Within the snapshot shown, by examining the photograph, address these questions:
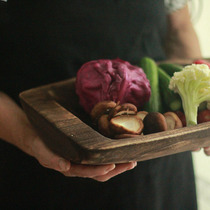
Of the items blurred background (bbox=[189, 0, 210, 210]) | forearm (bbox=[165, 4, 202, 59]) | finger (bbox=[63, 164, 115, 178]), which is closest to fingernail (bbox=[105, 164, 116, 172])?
finger (bbox=[63, 164, 115, 178])

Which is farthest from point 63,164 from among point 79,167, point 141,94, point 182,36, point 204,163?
point 204,163

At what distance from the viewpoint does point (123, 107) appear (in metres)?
0.54

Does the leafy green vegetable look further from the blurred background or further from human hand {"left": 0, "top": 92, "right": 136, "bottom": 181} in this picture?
the blurred background

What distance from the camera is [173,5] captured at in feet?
3.47

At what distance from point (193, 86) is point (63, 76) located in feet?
1.13

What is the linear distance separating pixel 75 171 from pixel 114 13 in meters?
0.46

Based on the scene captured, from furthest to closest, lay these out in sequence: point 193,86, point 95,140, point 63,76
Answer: point 63,76 → point 193,86 → point 95,140

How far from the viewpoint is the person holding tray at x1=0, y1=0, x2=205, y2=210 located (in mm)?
730

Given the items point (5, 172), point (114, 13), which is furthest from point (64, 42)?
point (5, 172)

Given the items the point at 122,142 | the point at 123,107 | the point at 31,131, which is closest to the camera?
the point at 122,142

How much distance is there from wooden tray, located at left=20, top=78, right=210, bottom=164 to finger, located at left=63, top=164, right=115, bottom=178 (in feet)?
0.12

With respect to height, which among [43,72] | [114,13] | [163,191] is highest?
[114,13]

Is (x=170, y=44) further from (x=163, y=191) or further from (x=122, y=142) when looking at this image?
(x=122, y=142)

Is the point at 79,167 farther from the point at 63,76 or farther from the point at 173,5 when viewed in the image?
the point at 173,5
